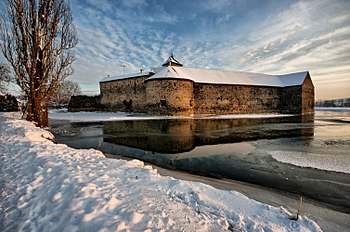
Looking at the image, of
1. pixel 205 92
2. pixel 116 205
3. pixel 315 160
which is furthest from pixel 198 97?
pixel 116 205

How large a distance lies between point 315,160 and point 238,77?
2942 centimetres

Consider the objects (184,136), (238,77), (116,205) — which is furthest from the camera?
(238,77)

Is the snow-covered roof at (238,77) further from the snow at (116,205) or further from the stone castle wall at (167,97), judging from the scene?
the snow at (116,205)

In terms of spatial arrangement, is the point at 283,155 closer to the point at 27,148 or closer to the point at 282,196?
the point at 282,196

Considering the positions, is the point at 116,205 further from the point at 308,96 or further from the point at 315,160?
the point at 308,96

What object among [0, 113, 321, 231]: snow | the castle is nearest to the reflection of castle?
[0, 113, 321, 231]: snow

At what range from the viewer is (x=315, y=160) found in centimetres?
505

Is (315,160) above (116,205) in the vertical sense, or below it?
below

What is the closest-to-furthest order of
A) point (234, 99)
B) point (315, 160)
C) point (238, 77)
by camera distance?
1. point (315, 160)
2. point (234, 99)
3. point (238, 77)

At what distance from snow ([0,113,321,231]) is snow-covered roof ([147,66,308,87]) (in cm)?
2215

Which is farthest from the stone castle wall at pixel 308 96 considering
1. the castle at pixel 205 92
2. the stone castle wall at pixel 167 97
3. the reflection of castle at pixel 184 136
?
the reflection of castle at pixel 184 136

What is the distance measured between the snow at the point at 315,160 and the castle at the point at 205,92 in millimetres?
17742

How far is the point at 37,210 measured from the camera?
2.12m

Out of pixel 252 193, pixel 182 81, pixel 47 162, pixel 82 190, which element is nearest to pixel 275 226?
pixel 252 193
